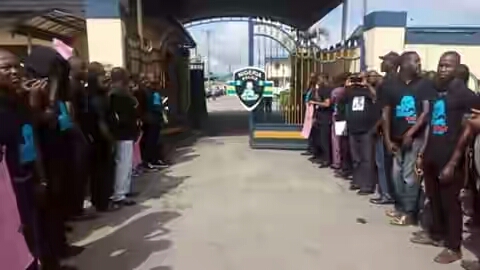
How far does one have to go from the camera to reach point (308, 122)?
37.8ft

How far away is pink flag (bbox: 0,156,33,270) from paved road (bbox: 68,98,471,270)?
4.58 ft

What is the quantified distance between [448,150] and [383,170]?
2.33 m

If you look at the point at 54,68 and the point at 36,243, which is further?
the point at 54,68

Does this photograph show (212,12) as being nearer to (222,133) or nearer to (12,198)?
(222,133)

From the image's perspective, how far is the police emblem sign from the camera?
42.1 feet

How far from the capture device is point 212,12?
20047 mm

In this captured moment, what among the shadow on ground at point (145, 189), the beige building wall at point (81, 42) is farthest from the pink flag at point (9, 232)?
the beige building wall at point (81, 42)

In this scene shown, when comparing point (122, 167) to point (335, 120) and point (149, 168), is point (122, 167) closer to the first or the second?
point (149, 168)

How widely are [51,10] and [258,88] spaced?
4572 mm

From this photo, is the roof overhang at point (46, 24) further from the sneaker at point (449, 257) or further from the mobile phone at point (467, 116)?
the sneaker at point (449, 257)

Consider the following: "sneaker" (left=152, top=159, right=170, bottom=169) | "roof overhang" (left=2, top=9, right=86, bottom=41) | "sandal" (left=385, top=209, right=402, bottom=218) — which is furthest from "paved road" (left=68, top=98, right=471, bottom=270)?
"roof overhang" (left=2, top=9, right=86, bottom=41)

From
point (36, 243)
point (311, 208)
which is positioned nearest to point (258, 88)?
point (311, 208)

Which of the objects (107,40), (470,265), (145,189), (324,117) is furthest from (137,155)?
(470,265)

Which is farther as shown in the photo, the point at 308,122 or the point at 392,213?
the point at 308,122
